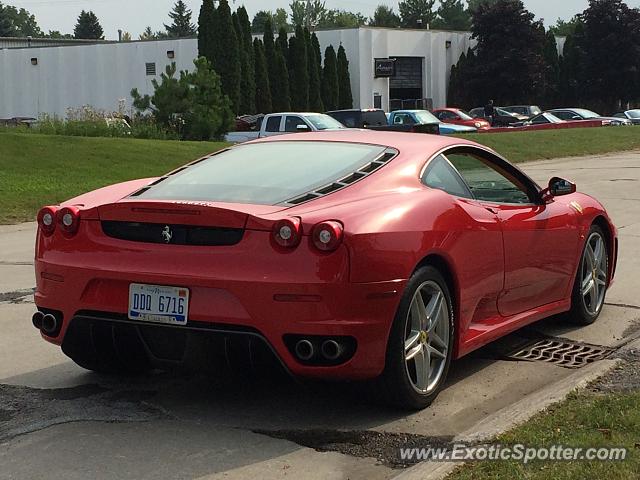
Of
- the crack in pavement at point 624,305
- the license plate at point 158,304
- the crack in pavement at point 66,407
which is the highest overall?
the license plate at point 158,304

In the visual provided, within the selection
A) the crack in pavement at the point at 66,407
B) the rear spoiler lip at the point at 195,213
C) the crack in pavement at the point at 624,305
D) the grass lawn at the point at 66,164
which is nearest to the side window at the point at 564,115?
the grass lawn at the point at 66,164

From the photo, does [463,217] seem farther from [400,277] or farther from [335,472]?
[335,472]

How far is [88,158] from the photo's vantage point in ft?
67.2

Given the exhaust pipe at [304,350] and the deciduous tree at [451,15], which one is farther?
the deciduous tree at [451,15]

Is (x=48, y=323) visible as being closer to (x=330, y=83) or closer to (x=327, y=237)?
(x=327, y=237)

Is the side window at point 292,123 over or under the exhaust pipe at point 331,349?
over

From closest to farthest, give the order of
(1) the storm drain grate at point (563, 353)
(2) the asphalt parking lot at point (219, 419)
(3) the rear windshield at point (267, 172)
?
(2) the asphalt parking lot at point (219, 419) → (3) the rear windshield at point (267, 172) → (1) the storm drain grate at point (563, 353)

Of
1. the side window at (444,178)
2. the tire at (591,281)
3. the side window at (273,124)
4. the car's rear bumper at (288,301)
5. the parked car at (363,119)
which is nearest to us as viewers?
the car's rear bumper at (288,301)

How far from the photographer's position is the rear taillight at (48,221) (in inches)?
200

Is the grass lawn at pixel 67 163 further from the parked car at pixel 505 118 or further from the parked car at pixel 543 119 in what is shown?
the parked car at pixel 505 118

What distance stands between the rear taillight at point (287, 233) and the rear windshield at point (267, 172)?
31 centimetres

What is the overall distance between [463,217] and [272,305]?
1353 mm

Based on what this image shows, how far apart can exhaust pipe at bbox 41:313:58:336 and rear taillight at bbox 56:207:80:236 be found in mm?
451

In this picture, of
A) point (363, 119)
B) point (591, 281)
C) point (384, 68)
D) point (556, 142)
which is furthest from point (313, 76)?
point (591, 281)
